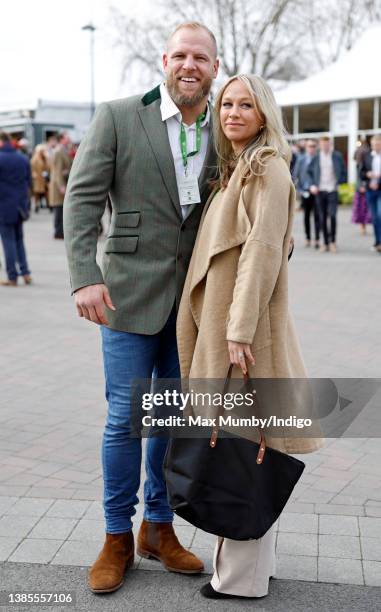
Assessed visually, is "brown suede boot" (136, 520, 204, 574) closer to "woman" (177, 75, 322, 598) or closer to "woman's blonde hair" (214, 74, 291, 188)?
"woman" (177, 75, 322, 598)

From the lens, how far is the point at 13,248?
1041cm

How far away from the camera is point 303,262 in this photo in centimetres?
1239

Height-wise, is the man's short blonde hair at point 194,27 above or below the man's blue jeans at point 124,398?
above

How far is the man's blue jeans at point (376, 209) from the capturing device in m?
13.4

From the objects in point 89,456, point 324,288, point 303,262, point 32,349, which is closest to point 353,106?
point 303,262

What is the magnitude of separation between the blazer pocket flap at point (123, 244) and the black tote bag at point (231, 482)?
0.61 meters

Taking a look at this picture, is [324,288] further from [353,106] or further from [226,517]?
[353,106]

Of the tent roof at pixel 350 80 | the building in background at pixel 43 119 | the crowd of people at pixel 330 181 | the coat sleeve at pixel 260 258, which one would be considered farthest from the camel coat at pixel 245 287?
the building in background at pixel 43 119

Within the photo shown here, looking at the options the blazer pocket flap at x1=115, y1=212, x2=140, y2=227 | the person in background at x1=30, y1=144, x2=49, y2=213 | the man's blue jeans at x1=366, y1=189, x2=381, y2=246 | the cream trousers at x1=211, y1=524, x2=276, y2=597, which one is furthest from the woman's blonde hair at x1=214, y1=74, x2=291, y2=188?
the person in background at x1=30, y1=144, x2=49, y2=213

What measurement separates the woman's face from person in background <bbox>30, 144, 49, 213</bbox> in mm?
20034

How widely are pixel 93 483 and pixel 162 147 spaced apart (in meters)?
1.86

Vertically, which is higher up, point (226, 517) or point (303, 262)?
point (226, 517)

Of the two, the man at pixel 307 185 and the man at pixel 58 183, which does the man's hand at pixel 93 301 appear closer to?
the man at pixel 307 185

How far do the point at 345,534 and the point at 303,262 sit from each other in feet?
29.8
